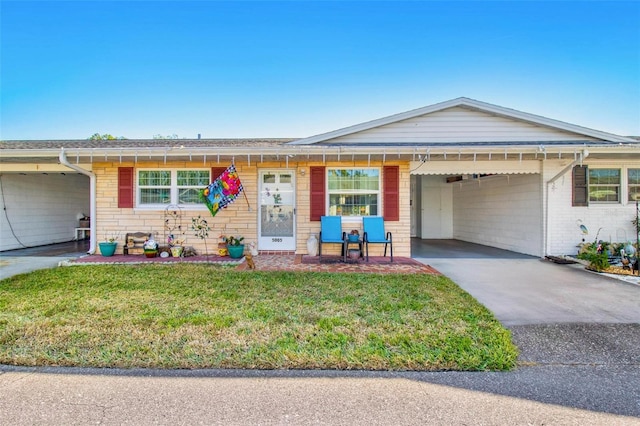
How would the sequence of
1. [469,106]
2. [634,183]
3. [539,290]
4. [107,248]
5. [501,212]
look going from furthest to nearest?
1. [501,212]
2. [469,106]
3. [634,183]
4. [107,248]
5. [539,290]

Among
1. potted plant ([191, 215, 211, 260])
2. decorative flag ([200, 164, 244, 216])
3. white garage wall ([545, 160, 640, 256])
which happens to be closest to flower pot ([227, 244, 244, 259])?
potted plant ([191, 215, 211, 260])

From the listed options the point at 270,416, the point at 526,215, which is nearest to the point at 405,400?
the point at 270,416

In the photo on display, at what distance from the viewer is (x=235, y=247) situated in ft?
24.0

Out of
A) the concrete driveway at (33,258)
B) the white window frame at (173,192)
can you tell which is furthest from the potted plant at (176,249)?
the concrete driveway at (33,258)

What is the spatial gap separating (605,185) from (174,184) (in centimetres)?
1103

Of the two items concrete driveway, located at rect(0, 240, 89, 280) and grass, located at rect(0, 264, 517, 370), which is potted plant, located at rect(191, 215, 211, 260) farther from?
concrete driveway, located at rect(0, 240, 89, 280)

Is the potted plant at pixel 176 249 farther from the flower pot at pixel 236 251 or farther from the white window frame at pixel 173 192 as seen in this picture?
the flower pot at pixel 236 251

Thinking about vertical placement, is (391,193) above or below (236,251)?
above

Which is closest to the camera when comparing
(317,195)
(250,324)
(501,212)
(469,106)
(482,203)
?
(250,324)

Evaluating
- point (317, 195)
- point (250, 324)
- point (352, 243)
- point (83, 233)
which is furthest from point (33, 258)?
point (352, 243)

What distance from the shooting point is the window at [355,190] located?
7816 millimetres

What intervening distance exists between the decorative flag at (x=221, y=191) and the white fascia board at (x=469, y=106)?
1.88 m

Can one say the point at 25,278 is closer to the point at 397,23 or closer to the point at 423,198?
the point at 397,23

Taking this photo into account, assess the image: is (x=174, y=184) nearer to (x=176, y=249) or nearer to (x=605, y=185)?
(x=176, y=249)
